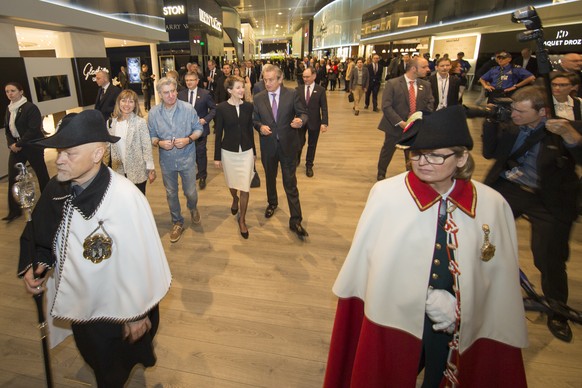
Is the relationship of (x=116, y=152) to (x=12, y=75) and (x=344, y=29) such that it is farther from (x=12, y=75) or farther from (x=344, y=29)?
(x=344, y=29)

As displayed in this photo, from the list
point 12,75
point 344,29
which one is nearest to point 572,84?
point 12,75

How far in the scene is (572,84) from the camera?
130 inches

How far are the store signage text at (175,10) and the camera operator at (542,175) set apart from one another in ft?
62.0

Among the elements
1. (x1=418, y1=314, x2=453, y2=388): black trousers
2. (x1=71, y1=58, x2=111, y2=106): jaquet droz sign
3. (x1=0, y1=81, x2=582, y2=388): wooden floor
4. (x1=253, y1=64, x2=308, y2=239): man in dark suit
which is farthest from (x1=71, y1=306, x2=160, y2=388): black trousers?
(x1=71, y1=58, x2=111, y2=106): jaquet droz sign

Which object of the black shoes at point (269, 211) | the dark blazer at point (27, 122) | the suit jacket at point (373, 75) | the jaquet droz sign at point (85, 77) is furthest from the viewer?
the suit jacket at point (373, 75)

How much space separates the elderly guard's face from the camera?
1.64 meters

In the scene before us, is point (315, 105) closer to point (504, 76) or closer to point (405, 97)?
point (405, 97)

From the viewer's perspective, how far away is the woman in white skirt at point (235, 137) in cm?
399

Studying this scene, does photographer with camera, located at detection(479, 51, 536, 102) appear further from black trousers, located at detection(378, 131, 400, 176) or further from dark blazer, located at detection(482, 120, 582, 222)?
dark blazer, located at detection(482, 120, 582, 222)

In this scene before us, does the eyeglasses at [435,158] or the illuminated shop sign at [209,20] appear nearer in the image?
the eyeglasses at [435,158]

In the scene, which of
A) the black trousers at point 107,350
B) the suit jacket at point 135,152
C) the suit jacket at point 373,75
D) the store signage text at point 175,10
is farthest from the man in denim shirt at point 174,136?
the store signage text at point 175,10

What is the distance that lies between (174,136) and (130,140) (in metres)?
0.48

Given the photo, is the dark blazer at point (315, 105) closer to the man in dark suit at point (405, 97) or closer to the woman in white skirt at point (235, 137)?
the man in dark suit at point (405, 97)

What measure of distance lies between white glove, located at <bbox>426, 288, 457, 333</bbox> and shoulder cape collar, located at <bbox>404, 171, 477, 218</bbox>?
385 millimetres
